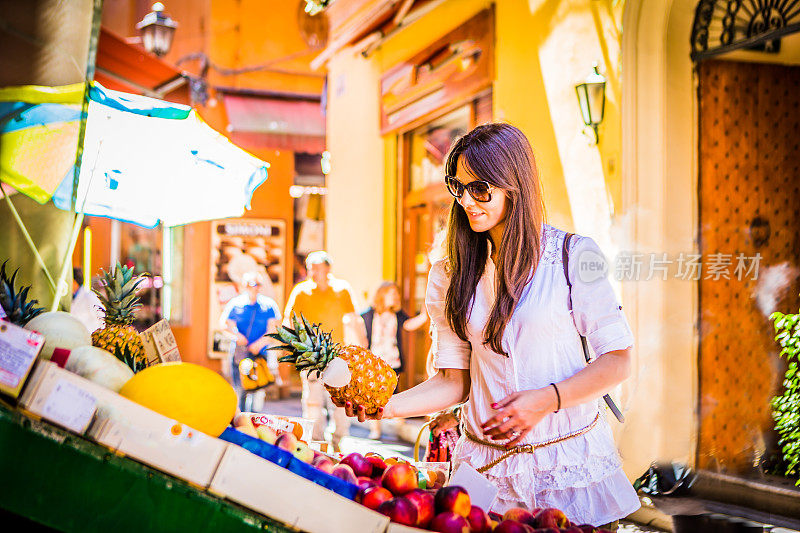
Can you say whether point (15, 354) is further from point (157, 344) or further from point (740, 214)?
point (740, 214)

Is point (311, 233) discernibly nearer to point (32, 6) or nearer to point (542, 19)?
point (542, 19)

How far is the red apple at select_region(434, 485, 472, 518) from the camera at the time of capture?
1.86m

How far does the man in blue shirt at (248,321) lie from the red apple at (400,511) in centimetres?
686

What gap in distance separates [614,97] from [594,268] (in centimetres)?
455

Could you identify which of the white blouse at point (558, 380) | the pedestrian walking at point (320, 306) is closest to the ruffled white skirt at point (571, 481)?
the white blouse at point (558, 380)

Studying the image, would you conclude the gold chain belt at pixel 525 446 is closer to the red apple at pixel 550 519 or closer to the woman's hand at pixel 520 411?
the woman's hand at pixel 520 411

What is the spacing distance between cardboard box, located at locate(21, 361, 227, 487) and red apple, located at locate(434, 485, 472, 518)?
548mm

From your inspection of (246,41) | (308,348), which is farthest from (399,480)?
(246,41)

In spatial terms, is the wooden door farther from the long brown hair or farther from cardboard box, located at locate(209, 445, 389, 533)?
cardboard box, located at locate(209, 445, 389, 533)

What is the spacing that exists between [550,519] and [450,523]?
0.29 meters

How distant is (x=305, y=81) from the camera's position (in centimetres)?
1702

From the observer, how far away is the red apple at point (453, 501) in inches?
73.2

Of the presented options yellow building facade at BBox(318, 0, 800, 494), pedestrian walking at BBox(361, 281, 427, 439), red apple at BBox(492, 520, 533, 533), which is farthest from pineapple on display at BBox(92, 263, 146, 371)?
pedestrian walking at BBox(361, 281, 427, 439)

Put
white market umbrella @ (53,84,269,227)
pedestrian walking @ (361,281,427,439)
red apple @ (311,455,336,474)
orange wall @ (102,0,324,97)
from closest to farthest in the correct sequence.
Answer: red apple @ (311,455,336,474) → white market umbrella @ (53,84,269,227) → pedestrian walking @ (361,281,427,439) → orange wall @ (102,0,324,97)
